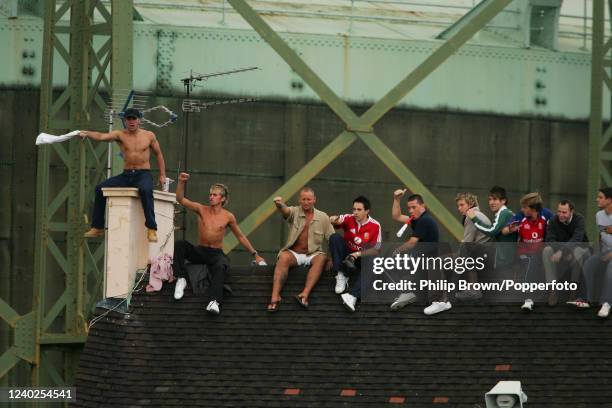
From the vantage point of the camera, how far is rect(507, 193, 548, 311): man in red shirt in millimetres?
18875

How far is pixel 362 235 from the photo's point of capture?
18.8 meters

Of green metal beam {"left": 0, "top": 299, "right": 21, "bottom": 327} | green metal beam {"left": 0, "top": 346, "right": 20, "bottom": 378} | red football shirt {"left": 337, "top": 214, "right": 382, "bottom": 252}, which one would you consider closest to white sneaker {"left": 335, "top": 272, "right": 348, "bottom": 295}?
red football shirt {"left": 337, "top": 214, "right": 382, "bottom": 252}

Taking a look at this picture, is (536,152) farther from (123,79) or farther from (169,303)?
(169,303)

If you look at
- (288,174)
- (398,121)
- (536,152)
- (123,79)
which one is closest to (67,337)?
(123,79)

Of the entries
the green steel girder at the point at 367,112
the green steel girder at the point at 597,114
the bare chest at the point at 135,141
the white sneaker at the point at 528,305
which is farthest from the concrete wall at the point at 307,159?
the white sneaker at the point at 528,305

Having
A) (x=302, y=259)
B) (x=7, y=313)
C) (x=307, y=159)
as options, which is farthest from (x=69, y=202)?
(x=302, y=259)

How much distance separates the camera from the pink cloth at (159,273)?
60.5 ft

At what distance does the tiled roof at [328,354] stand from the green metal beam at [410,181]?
22.4 ft

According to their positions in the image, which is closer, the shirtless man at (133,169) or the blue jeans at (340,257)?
the blue jeans at (340,257)

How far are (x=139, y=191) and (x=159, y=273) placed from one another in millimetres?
1061

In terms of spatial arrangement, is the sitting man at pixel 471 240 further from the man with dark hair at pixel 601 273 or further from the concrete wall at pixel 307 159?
the concrete wall at pixel 307 159

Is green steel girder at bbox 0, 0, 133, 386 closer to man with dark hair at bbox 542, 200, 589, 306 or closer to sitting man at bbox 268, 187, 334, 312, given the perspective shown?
sitting man at bbox 268, 187, 334, 312

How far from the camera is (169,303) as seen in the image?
1834 centimetres

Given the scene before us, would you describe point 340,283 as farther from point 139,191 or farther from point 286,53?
point 286,53
